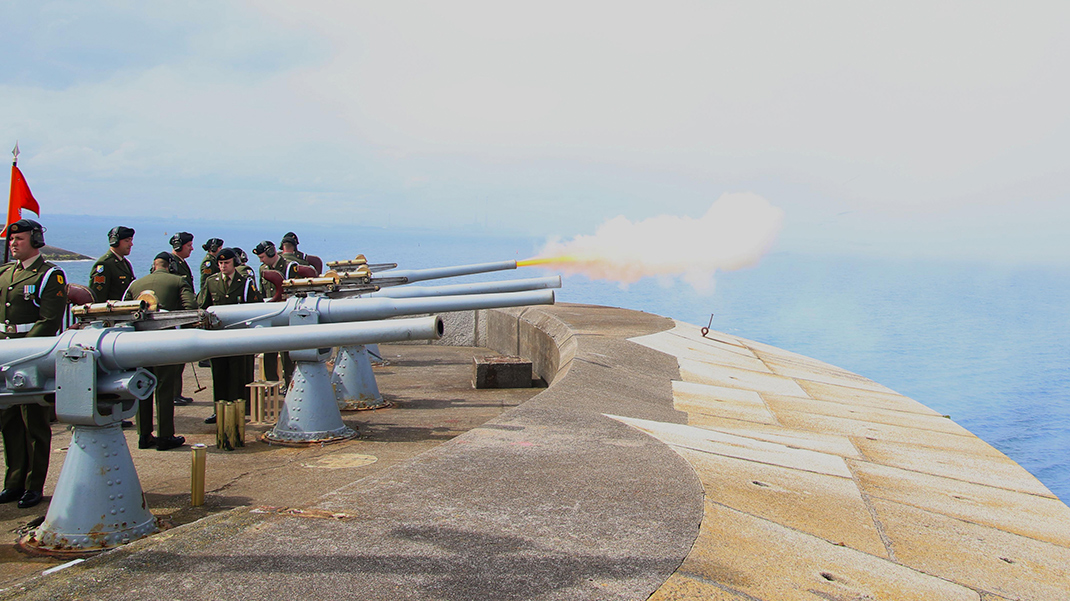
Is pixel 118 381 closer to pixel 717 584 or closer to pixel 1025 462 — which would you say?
pixel 717 584

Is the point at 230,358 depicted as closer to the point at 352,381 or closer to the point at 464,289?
the point at 352,381

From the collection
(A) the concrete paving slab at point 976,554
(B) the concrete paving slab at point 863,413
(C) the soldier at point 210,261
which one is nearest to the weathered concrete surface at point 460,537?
(A) the concrete paving slab at point 976,554

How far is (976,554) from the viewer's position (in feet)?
16.8

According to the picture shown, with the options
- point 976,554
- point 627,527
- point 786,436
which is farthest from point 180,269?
point 976,554

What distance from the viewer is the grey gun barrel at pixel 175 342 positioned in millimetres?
4512

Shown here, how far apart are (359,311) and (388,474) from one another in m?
2.63

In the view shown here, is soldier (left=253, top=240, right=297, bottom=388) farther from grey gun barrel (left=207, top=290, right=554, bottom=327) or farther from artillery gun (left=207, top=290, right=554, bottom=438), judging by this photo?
grey gun barrel (left=207, top=290, right=554, bottom=327)

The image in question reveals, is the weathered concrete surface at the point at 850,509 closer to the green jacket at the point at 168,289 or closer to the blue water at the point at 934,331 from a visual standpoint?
the green jacket at the point at 168,289

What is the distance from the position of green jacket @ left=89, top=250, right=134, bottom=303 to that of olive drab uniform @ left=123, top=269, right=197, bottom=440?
0.68 m

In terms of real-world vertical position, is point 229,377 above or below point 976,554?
above

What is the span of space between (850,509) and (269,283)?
6.38 m

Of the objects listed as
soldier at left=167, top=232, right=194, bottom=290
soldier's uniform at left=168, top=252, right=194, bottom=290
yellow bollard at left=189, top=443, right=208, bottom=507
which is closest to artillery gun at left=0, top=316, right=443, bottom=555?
yellow bollard at left=189, top=443, right=208, bottom=507

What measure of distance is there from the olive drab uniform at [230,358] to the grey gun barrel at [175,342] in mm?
3450

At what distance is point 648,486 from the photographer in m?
4.88
